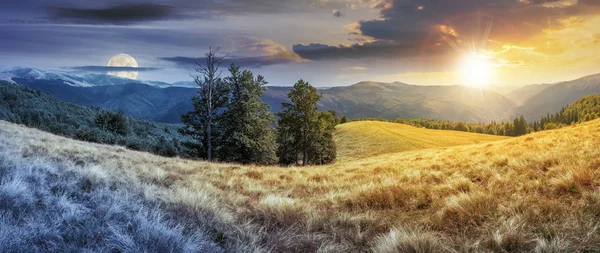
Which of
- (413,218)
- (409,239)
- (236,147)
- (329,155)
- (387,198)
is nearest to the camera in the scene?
(409,239)

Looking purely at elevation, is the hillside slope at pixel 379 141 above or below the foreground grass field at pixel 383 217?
below

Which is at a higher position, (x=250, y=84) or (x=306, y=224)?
(x=250, y=84)

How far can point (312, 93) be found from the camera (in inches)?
1607

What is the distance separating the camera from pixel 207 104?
35.1 meters

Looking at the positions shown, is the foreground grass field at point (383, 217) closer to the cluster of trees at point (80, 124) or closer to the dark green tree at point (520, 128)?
the cluster of trees at point (80, 124)

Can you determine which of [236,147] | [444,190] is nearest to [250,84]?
[236,147]

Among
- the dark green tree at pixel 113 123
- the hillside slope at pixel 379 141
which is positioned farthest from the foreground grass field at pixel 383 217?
the dark green tree at pixel 113 123

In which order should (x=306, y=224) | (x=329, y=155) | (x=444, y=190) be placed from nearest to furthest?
(x=306, y=224), (x=444, y=190), (x=329, y=155)

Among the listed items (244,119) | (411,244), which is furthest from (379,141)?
(411,244)

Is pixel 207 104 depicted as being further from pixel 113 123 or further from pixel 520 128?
pixel 520 128

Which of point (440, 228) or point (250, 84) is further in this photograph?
point (250, 84)

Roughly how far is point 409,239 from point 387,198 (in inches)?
120

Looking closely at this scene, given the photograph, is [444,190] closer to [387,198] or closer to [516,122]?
[387,198]

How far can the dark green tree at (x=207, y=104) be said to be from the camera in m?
33.6
